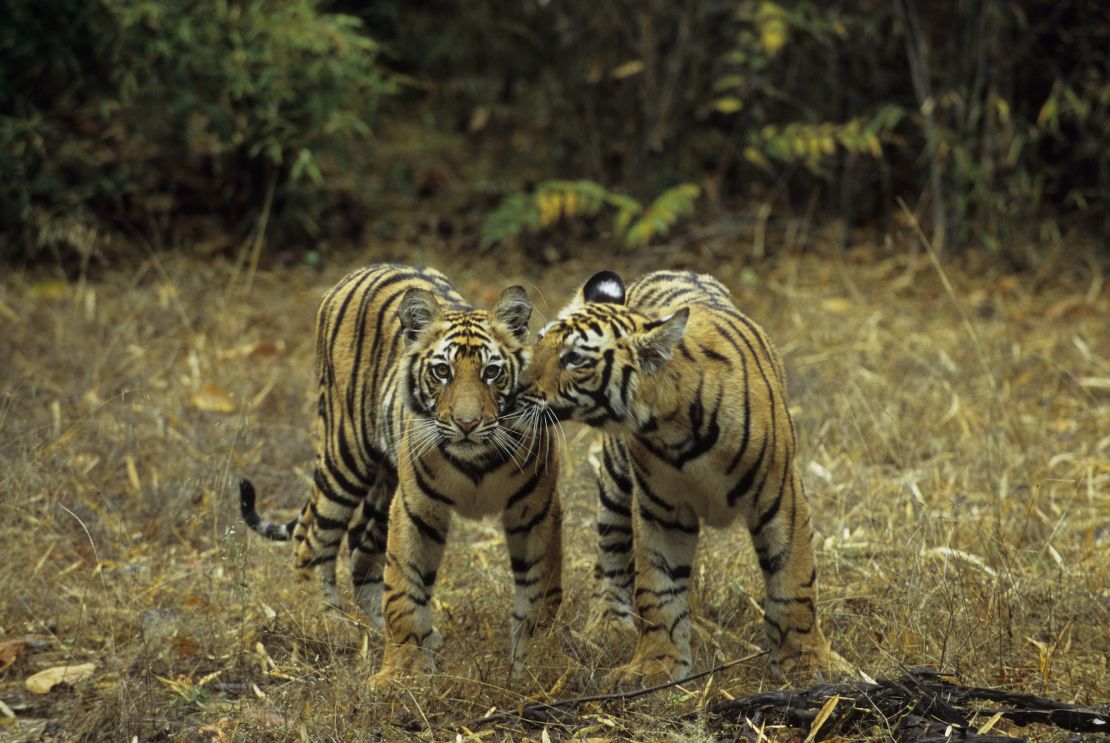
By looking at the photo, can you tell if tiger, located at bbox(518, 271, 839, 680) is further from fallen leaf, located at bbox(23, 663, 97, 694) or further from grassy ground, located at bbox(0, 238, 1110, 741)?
fallen leaf, located at bbox(23, 663, 97, 694)

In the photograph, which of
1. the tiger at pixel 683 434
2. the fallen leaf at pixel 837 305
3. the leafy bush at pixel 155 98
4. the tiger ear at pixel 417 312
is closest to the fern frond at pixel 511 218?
the leafy bush at pixel 155 98

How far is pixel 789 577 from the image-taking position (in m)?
4.07

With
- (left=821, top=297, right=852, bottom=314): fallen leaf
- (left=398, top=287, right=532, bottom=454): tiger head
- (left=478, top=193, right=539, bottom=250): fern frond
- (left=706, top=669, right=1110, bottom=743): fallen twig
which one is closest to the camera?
(left=706, top=669, right=1110, bottom=743): fallen twig

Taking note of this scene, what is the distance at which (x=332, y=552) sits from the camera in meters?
4.93

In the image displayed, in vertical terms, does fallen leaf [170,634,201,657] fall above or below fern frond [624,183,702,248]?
below

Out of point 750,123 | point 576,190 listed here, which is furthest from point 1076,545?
point 750,123

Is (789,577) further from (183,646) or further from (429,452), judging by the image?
(183,646)

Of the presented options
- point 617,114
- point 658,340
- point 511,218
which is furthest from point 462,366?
point 617,114

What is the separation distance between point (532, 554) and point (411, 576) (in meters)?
0.38

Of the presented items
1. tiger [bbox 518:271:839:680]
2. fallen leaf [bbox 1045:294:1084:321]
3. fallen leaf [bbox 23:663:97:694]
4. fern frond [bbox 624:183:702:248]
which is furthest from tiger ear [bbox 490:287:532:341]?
fallen leaf [bbox 1045:294:1084:321]

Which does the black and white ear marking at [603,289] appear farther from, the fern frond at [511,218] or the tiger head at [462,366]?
the fern frond at [511,218]

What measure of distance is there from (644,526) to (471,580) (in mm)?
964

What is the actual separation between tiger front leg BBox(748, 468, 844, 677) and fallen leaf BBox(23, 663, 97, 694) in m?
2.10

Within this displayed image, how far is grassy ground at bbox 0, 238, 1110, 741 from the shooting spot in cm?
397
